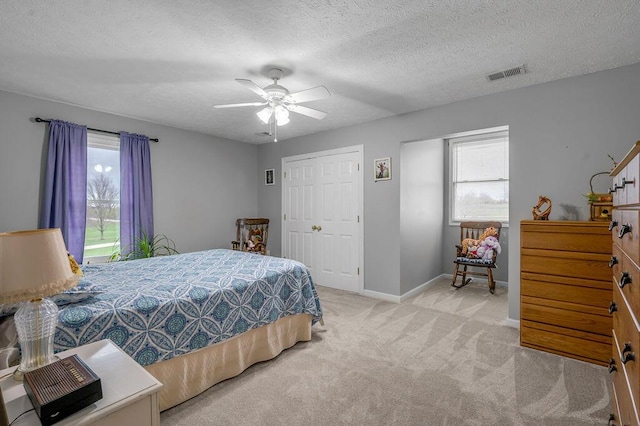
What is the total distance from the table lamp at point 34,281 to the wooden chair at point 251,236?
3532 mm

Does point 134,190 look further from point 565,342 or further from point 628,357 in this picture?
point 565,342

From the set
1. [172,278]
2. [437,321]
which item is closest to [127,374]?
[172,278]

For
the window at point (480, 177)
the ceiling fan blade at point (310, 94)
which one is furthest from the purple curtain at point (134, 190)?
the window at point (480, 177)

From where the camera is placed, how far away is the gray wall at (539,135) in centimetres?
265

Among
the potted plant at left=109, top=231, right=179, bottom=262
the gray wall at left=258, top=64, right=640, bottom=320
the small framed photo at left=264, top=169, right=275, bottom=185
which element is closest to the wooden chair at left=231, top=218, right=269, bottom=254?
the small framed photo at left=264, top=169, right=275, bottom=185

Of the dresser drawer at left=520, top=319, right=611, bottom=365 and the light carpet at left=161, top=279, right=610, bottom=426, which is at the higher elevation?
the dresser drawer at left=520, top=319, right=611, bottom=365

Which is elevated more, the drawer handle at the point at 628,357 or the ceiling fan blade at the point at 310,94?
the ceiling fan blade at the point at 310,94

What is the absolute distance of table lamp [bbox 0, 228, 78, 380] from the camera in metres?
1.03

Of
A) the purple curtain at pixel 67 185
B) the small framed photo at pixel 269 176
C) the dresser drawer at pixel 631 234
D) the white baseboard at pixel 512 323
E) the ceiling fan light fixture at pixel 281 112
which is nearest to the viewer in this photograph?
the dresser drawer at pixel 631 234

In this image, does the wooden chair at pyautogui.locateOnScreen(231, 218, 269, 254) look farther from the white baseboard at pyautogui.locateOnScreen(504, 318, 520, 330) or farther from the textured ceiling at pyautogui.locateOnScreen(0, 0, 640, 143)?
the white baseboard at pyautogui.locateOnScreen(504, 318, 520, 330)

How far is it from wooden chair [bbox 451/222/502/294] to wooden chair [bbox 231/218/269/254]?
3.00 metres

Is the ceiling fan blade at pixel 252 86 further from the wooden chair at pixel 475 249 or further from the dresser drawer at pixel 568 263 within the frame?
the wooden chair at pixel 475 249

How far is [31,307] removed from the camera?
1.20m

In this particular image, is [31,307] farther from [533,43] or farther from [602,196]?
[602,196]
